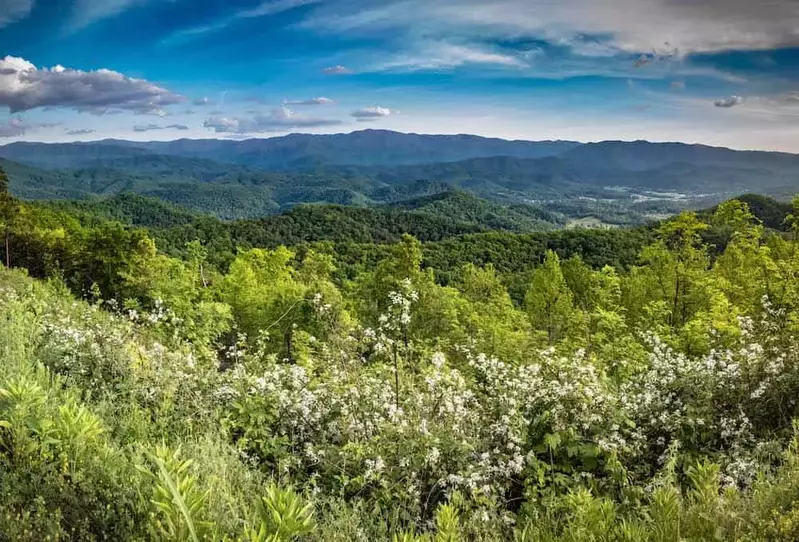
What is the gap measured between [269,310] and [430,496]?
27.5 meters

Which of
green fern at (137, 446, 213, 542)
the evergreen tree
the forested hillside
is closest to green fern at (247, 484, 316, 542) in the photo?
the forested hillside

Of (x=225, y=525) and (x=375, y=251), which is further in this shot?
(x=375, y=251)

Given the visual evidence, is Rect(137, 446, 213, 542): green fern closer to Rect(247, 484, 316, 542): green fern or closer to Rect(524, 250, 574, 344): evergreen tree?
Rect(247, 484, 316, 542): green fern

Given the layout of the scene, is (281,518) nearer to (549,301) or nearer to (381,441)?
(381,441)

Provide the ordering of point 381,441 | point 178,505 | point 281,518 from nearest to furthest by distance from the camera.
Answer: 1. point 178,505
2. point 281,518
3. point 381,441

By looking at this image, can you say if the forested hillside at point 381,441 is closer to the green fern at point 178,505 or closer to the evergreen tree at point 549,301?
the green fern at point 178,505

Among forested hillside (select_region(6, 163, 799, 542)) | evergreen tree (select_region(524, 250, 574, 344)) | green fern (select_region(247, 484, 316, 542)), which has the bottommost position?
evergreen tree (select_region(524, 250, 574, 344))

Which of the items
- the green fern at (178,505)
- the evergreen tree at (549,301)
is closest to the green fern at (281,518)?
the green fern at (178,505)

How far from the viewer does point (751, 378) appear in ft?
21.2

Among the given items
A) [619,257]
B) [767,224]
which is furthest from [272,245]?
[767,224]

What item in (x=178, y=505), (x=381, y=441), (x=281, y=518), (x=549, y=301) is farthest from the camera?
(x=549, y=301)

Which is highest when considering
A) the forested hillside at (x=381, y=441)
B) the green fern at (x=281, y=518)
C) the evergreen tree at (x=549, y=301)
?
the green fern at (x=281, y=518)

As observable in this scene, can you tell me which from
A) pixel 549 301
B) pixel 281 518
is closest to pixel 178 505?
pixel 281 518

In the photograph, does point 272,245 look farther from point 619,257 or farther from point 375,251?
point 619,257
